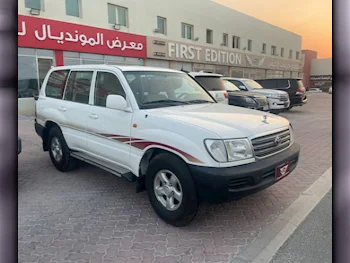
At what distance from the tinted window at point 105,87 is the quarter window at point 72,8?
12.6 metres

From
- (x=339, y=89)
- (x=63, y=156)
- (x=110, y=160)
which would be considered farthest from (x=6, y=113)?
(x=63, y=156)

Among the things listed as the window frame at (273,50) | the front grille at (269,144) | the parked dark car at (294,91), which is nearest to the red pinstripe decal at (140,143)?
the front grille at (269,144)

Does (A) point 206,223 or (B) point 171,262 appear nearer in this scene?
(B) point 171,262

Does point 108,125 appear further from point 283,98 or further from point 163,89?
point 283,98

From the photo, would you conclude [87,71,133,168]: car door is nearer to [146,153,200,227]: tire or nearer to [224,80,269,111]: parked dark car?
[146,153,200,227]: tire

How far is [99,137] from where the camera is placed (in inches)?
152

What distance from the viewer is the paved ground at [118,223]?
8.61 feet

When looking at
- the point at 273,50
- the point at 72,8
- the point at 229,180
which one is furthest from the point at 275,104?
the point at 273,50

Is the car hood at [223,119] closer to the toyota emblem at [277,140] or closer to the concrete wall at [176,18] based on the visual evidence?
the toyota emblem at [277,140]

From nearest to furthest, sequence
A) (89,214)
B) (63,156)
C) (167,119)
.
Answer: (167,119), (89,214), (63,156)

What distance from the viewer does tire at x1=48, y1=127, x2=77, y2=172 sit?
468 cm

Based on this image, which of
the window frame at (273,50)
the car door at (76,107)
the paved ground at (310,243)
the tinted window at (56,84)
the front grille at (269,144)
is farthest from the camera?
the window frame at (273,50)

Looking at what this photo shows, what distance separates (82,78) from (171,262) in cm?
314

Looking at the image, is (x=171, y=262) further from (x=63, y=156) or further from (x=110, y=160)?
(x=63, y=156)
